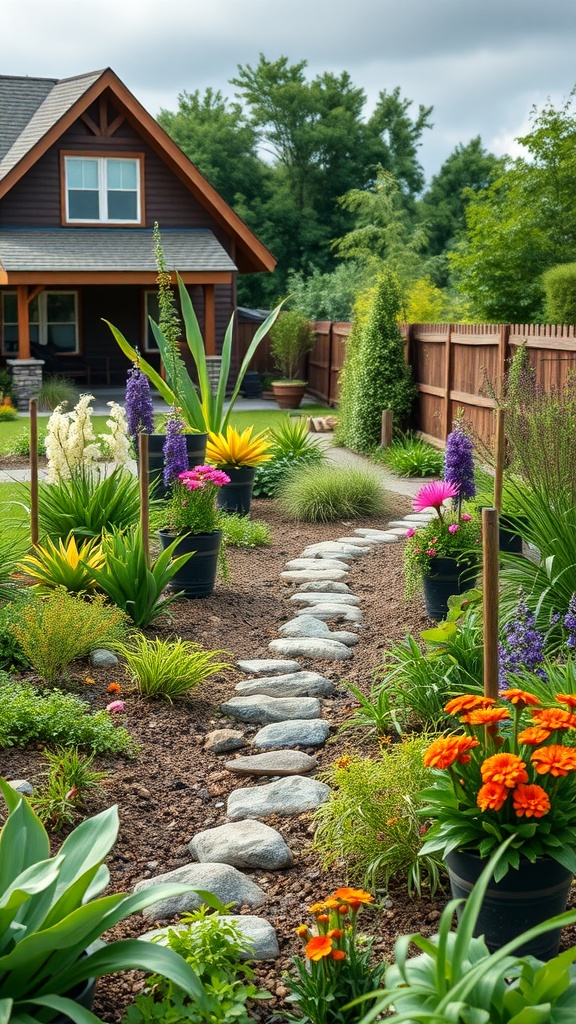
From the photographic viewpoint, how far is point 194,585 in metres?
7.09

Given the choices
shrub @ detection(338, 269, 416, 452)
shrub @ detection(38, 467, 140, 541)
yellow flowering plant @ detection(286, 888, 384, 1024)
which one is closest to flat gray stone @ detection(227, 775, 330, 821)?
yellow flowering plant @ detection(286, 888, 384, 1024)

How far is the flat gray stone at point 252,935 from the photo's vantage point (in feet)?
9.59

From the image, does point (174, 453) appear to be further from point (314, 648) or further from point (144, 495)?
point (314, 648)

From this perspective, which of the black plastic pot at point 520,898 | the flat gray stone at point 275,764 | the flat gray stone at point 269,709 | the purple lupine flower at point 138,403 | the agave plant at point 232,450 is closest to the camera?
the black plastic pot at point 520,898

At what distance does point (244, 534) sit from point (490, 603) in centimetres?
551

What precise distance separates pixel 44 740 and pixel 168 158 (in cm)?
2023

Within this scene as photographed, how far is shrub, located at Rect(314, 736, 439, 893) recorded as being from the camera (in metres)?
3.39

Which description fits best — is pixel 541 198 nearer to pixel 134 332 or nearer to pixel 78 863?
pixel 134 332

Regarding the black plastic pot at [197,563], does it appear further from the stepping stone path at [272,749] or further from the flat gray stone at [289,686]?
the flat gray stone at [289,686]

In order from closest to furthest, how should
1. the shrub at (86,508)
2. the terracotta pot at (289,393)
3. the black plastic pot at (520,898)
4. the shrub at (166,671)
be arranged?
the black plastic pot at (520,898) < the shrub at (166,671) < the shrub at (86,508) < the terracotta pot at (289,393)

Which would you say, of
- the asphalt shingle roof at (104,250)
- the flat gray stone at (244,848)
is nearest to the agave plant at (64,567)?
the flat gray stone at (244,848)

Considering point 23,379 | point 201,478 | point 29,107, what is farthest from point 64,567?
point 29,107

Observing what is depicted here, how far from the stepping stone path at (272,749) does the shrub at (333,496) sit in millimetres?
2125

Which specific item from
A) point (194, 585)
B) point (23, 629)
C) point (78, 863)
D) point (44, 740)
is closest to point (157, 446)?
point (194, 585)
